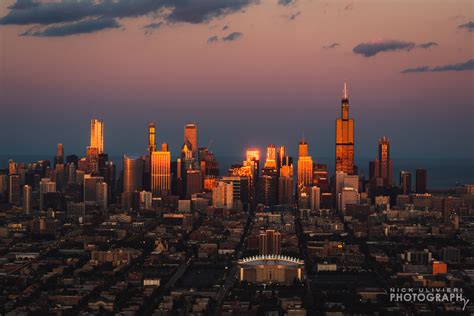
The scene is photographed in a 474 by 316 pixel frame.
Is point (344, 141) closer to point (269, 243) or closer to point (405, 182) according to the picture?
point (405, 182)

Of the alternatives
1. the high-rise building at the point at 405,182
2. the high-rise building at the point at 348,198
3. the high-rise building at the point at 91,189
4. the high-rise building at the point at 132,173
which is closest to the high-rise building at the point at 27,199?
the high-rise building at the point at 91,189

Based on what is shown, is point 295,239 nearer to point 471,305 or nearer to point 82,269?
point 82,269

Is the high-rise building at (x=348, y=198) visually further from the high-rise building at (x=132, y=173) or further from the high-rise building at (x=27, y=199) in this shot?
the high-rise building at (x=27, y=199)

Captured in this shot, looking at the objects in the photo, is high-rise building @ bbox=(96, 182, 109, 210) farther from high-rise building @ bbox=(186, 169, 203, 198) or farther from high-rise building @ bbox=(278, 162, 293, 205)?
high-rise building @ bbox=(278, 162, 293, 205)

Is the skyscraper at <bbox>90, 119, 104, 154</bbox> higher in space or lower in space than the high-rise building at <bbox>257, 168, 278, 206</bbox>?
higher

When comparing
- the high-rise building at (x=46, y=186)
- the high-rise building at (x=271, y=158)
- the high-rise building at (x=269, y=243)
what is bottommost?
the high-rise building at (x=269, y=243)

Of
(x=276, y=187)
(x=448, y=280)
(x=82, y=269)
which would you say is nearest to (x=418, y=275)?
(x=448, y=280)

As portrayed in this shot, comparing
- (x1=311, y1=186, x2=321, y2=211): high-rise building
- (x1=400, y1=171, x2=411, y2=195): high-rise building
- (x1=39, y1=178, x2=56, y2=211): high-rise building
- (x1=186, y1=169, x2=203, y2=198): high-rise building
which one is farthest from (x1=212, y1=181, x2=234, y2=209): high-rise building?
(x1=400, y1=171, x2=411, y2=195): high-rise building
